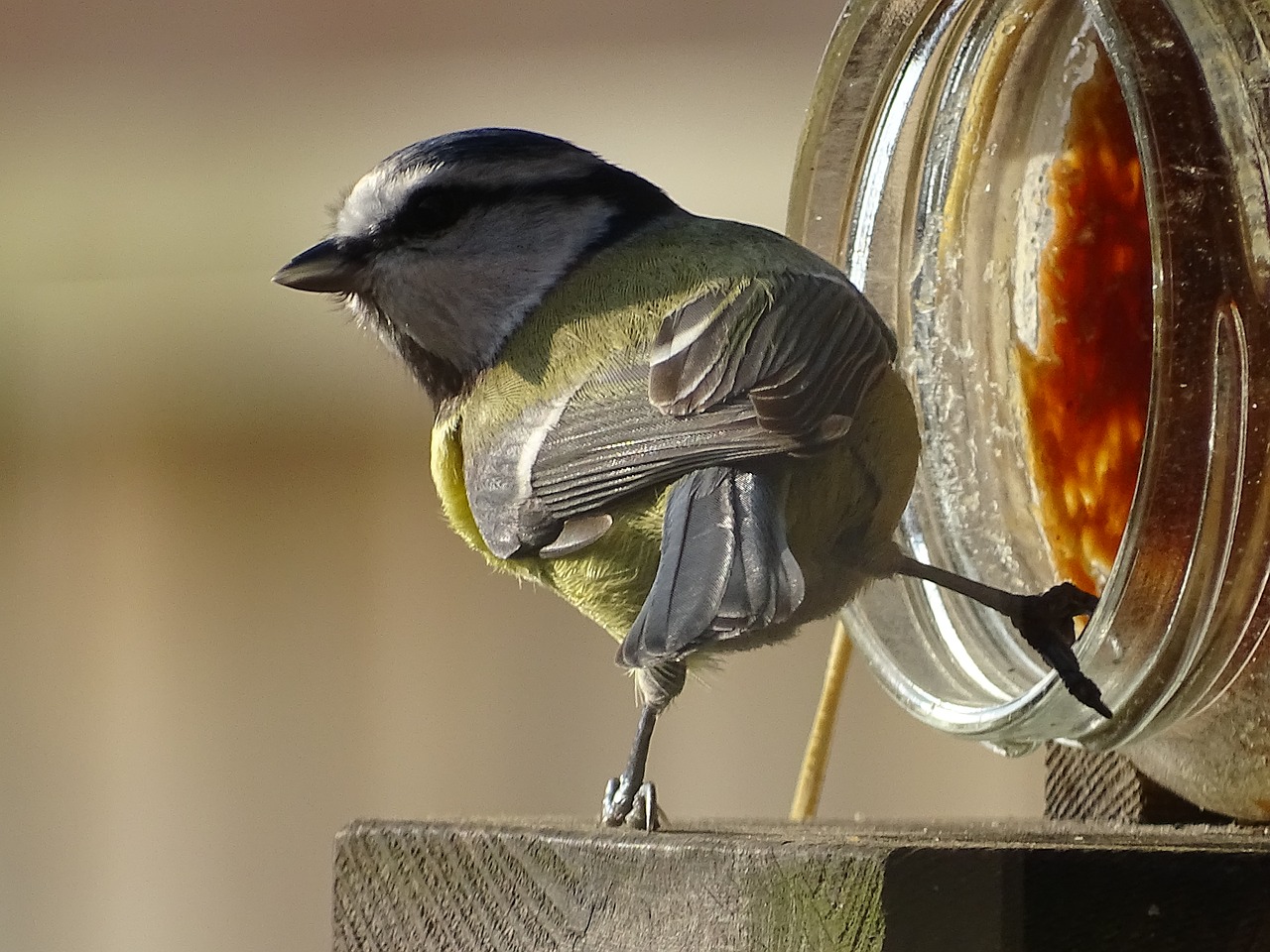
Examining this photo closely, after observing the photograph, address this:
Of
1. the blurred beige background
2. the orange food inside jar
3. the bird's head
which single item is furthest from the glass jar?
the blurred beige background

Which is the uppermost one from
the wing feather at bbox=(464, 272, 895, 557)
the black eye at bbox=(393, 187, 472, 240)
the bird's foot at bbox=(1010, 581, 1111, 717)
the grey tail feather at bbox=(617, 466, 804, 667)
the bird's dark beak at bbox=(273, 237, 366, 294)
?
the black eye at bbox=(393, 187, 472, 240)

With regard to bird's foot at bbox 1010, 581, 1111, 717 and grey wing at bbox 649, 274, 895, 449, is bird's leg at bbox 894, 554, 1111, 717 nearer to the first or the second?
bird's foot at bbox 1010, 581, 1111, 717

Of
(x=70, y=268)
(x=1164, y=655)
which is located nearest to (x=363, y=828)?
(x=1164, y=655)

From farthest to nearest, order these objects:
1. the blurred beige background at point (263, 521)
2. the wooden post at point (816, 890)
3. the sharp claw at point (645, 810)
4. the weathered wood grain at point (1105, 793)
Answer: the blurred beige background at point (263, 521)
the weathered wood grain at point (1105, 793)
the sharp claw at point (645, 810)
the wooden post at point (816, 890)

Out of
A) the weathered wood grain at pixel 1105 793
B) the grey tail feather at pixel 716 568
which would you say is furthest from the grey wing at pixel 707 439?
the weathered wood grain at pixel 1105 793

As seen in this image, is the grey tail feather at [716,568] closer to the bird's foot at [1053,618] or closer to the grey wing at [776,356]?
the grey wing at [776,356]

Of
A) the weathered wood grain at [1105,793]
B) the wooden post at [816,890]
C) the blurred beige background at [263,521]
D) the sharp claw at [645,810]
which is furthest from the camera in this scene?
the blurred beige background at [263,521]
